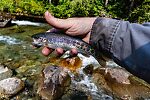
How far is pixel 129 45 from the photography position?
2893 millimetres

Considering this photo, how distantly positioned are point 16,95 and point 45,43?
5728 millimetres

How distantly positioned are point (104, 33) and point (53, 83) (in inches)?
260

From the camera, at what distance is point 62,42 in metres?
4.07

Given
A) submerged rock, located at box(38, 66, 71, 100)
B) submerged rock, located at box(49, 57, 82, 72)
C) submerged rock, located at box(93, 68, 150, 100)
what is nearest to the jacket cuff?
submerged rock, located at box(38, 66, 71, 100)

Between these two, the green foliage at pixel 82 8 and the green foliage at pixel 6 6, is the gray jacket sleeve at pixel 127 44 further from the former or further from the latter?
the green foliage at pixel 6 6

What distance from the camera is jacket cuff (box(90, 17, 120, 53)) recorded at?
3072mm

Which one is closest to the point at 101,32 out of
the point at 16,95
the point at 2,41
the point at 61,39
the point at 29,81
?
the point at 61,39

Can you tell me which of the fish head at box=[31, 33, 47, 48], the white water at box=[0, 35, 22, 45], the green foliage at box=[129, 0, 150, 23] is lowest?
the white water at box=[0, 35, 22, 45]

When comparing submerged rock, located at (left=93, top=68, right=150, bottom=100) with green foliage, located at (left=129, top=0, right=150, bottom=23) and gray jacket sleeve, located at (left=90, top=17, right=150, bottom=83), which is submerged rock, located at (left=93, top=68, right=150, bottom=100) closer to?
gray jacket sleeve, located at (left=90, top=17, right=150, bottom=83)

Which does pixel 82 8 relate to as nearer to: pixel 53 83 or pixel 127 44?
pixel 53 83

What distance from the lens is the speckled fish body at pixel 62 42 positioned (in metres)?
3.99

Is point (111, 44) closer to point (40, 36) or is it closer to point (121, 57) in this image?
point (121, 57)

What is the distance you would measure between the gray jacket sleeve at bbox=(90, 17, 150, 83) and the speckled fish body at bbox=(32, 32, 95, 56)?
0.70 metres

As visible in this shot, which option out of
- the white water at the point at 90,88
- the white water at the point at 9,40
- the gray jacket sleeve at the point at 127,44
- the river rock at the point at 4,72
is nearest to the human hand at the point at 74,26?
the gray jacket sleeve at the point at 127,44
